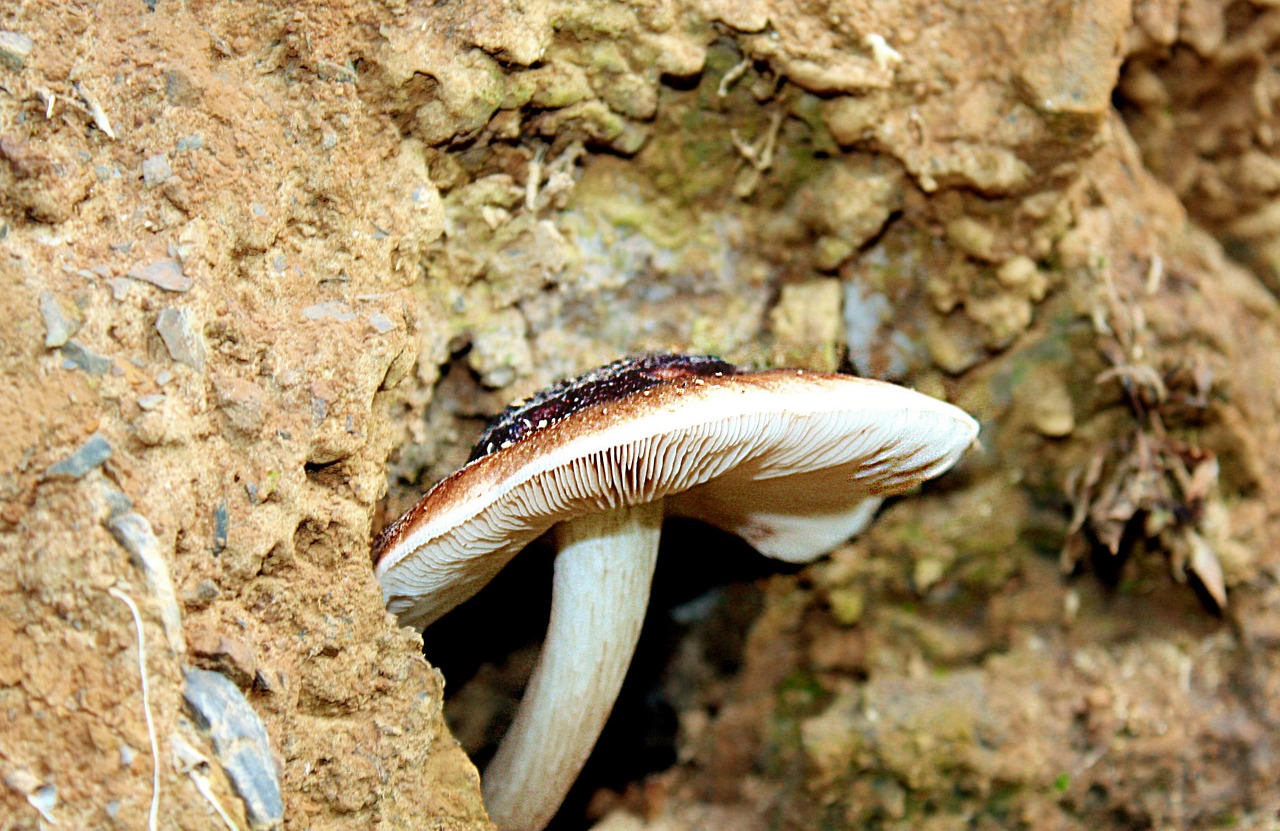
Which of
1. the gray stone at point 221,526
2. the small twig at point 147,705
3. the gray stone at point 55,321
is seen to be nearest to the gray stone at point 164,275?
the gray stone at point 55,321

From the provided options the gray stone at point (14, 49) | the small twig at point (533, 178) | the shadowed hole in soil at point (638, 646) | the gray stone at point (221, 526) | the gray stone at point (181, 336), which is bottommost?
the shadowed hole in soil at point (638, 646)

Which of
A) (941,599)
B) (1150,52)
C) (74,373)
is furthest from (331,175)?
(1150,52)

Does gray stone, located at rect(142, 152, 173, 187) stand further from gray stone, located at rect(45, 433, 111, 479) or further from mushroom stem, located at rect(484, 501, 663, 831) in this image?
mushroom stem, located at rect(484, 501, 663, 831)

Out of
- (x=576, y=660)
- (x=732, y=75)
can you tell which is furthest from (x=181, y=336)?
(x=732, y=75)

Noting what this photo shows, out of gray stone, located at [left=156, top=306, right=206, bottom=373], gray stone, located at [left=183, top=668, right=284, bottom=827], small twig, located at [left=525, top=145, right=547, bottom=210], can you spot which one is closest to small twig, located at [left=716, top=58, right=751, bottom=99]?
small twig, located at [left=525, top=145, right=547, bottom=210]

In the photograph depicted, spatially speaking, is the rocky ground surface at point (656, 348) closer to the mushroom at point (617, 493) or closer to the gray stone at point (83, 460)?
the gray stone at point (83, 460)
